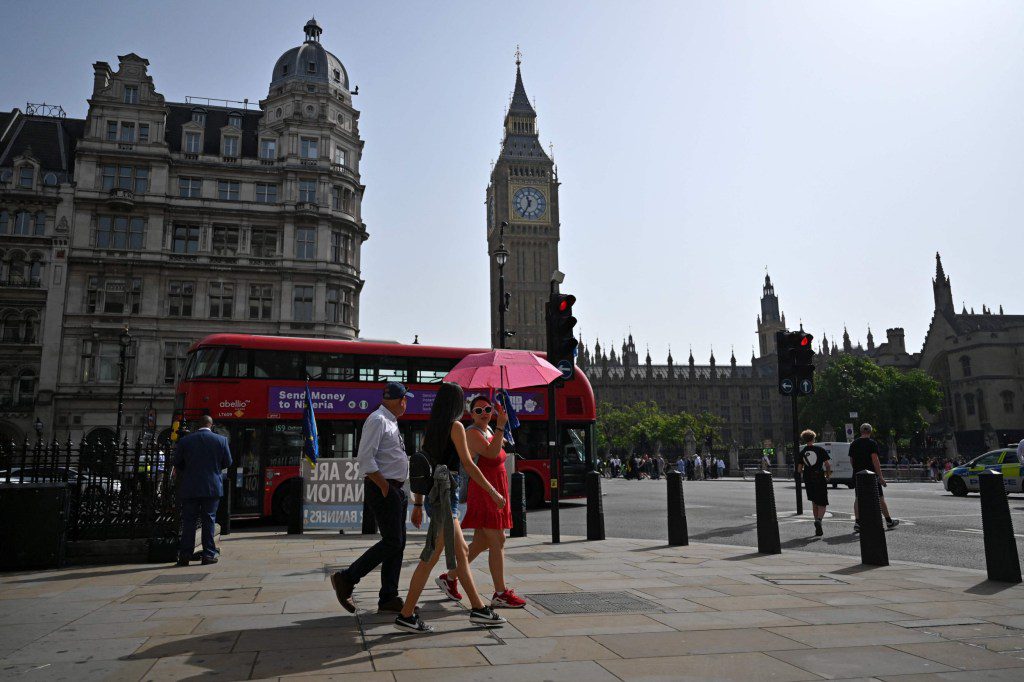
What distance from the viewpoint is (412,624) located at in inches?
198

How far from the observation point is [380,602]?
5.81m

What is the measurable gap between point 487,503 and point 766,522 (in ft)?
18.8

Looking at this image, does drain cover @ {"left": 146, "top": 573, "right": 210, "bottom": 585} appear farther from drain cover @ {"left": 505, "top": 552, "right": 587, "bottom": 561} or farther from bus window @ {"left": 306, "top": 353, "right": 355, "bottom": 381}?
bus window @ {"left": 306, "top": 353, "right": 355, "bottom": 381}

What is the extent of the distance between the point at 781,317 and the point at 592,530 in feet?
483

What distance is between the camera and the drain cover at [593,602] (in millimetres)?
5949

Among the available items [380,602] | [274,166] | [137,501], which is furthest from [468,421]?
[274,166]

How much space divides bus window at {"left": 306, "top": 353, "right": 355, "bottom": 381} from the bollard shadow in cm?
1322

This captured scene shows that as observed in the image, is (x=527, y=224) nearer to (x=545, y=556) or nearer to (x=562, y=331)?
(x=562, y=331)

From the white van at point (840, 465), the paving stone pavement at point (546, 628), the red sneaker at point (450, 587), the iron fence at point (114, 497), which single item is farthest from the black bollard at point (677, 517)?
the white van at point (840, 465)

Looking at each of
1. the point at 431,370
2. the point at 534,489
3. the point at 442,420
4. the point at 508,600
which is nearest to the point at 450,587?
the point at 508,600

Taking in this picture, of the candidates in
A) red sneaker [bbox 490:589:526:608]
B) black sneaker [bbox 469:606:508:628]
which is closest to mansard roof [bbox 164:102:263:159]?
red sneaker [bbox 490:589:526:608]

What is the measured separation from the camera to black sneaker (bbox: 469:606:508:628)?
527cm

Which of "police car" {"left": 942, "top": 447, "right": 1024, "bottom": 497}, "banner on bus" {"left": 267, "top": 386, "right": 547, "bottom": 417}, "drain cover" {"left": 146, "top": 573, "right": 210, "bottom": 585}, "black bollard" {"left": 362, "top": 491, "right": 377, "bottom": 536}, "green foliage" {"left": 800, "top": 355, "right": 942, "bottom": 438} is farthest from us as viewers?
"green foliage" {"left": 800, "top": 355, "right": 942, "bottom": 438}

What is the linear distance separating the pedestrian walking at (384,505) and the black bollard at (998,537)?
5988 millimetres
